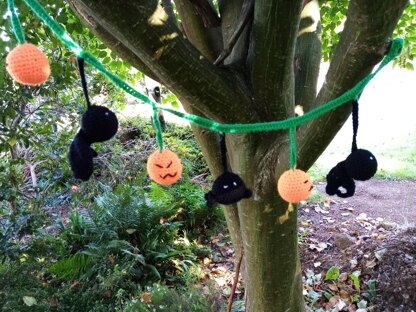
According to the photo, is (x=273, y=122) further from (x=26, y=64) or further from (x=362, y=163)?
(x=26, y=64)

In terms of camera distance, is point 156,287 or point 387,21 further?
point 156,287

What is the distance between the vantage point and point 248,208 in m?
1.45

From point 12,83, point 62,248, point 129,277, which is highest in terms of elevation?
point 12,83

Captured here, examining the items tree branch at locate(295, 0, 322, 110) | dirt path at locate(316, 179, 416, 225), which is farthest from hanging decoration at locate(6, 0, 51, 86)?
dirt path at locate(316, 179, 416, 225)

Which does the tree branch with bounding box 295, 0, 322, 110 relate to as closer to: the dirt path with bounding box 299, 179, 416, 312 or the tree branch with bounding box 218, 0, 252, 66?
the tree branch with bounding box 218, 0, 252, 66

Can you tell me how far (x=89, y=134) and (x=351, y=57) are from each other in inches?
30.0

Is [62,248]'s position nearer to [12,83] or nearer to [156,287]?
[156,287]

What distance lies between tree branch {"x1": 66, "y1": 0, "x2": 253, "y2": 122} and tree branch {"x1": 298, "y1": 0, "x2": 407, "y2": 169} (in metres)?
0.24

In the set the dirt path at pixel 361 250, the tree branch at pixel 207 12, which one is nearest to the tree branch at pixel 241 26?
the tree branch at pixel 207 12

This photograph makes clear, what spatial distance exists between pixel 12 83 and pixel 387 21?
2130 millimetres

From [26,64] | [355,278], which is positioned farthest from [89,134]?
[355,278]

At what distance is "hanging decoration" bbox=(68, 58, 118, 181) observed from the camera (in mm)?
913

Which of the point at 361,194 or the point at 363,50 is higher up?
the point at 363,50

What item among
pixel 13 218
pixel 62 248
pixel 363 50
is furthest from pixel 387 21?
pixel 62 248
